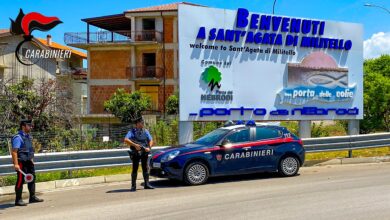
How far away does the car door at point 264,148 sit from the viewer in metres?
12.4

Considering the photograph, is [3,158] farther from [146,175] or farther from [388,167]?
[388,167]

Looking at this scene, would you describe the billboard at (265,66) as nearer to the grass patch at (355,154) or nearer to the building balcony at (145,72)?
the grass patch at (355,154)

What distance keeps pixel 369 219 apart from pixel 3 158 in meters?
8.11

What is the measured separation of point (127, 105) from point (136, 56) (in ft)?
26.1

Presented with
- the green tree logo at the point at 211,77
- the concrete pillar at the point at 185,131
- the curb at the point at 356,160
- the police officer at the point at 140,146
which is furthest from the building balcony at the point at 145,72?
the police officer at the point at 140,146

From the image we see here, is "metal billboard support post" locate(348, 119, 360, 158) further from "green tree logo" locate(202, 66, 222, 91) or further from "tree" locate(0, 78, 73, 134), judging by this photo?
"tree" locate(0, 78, 73, 134)

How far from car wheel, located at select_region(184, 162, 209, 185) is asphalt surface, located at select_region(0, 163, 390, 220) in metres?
0.24

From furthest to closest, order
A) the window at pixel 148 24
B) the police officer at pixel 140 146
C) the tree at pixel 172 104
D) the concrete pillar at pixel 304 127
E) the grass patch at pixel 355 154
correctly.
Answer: the window at pixel 148 24 < the tree at pixel 172 104 < the concrete pillar at pixel 304 127 < the grass patch at pixel 355 154 < the police officer at pixel 140 146

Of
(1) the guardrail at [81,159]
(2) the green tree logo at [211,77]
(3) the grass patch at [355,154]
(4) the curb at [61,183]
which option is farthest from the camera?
(3) the grass patch at [355,154]

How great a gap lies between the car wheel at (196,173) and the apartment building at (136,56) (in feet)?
118

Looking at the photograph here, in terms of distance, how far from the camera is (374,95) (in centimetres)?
3306

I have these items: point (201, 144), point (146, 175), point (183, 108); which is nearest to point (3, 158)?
point (146, 175)

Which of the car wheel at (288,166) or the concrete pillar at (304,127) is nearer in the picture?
the car wheel at (288,166)

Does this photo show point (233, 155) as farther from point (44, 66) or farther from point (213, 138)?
point (44, 66)
